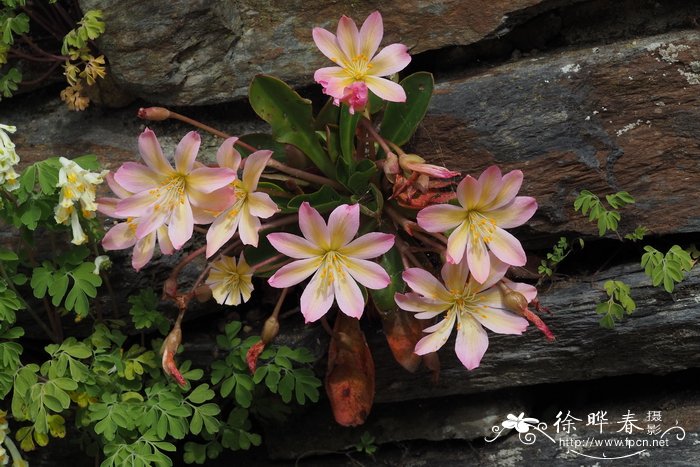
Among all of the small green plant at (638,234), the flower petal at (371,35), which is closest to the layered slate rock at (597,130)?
the small green plant at (638,234)

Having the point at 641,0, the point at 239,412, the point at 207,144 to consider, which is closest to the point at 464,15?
the point at 641,0

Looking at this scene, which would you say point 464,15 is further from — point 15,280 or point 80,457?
point 80,457

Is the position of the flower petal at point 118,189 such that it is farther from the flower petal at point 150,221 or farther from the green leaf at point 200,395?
the green leaf at point 200,395

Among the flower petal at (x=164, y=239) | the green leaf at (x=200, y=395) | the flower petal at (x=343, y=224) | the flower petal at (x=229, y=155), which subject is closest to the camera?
the flower petal at (x=343, y=224)

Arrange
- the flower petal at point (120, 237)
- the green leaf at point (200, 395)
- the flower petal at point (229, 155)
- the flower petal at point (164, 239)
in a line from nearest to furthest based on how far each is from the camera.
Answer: the flower petal at point (229, 155) < the flower petal at point (164, 239) < the flower petal at point (120, 237) < the green leaf at point (200, 395)

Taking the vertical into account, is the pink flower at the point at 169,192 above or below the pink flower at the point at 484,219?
above

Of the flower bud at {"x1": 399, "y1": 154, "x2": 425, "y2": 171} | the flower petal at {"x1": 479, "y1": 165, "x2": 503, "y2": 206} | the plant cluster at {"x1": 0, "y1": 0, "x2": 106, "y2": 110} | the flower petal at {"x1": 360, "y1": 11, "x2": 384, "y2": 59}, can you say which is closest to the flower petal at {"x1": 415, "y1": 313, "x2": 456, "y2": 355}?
the flower petal at {"x1": 479, "y1": 165, "x2": 503, "y2": 206}

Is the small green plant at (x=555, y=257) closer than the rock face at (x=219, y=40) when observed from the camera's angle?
Yes
